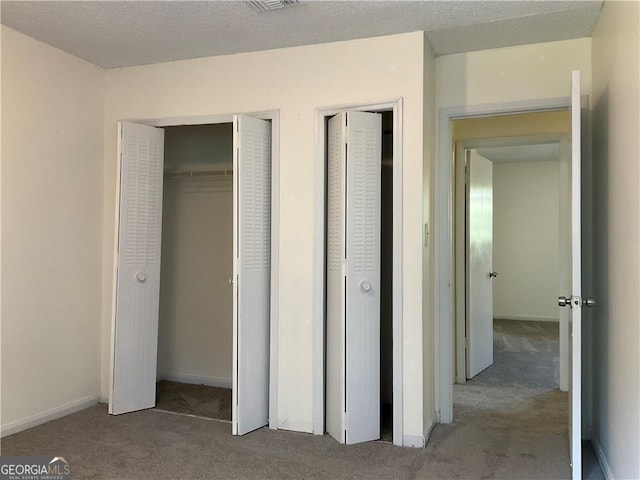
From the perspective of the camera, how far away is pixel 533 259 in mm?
8250

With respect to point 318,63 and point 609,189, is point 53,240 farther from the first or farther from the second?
point 609,189

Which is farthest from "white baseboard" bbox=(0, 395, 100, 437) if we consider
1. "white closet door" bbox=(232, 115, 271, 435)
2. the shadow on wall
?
the shadow on wall

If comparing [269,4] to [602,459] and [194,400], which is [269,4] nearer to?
[194,400]

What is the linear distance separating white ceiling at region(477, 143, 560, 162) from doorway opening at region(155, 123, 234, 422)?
159 inches

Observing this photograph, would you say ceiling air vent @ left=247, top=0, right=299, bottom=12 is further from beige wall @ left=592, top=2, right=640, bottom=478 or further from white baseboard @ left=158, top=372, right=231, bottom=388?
white baseboard @ left=158, top=372, right=231, bottom=388

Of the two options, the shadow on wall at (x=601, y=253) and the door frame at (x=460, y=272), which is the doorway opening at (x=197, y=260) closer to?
the door frame at (x=460, y=272)

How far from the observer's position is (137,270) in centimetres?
365

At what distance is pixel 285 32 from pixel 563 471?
2.93 m

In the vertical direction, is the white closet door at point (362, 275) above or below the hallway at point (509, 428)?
above

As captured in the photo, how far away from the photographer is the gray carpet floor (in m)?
2.68

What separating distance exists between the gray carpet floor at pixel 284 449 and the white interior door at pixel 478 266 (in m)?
1.03

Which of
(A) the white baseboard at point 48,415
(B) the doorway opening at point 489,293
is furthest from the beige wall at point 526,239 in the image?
(A) the white baseboard at point 48,415

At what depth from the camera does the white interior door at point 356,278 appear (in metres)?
3.08

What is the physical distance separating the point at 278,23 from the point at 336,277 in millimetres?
1539
